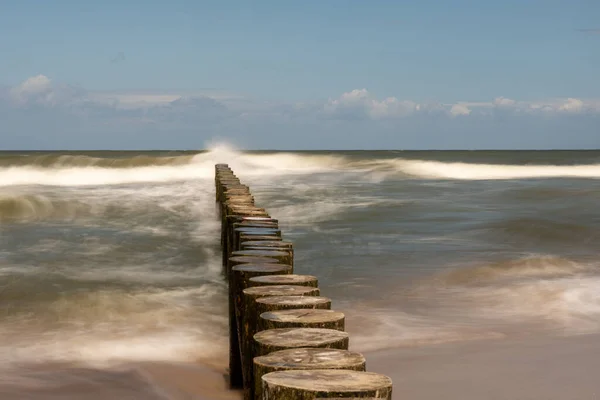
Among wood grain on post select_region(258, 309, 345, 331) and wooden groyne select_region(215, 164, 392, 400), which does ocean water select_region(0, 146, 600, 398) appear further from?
wood grain on post select_region(258, 309, 345, 331)

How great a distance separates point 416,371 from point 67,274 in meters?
5.00

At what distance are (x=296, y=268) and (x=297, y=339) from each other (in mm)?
6544

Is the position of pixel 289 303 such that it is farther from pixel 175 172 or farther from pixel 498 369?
pixel 175 172

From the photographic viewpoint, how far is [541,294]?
24.4ft

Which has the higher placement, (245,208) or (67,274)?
(245,208)

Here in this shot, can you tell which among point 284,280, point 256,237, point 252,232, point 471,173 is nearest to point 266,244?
point 256,237

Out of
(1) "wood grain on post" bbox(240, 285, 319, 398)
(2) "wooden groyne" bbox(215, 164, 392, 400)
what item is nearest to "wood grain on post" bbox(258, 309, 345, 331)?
(2) "wooden groyne" bbox(215, 164, 392, 400)

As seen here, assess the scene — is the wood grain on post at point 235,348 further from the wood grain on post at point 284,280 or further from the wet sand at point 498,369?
the wet sand at point 498,369

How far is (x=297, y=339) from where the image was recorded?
9.31 feet

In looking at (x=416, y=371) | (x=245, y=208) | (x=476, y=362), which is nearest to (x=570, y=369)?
(x=476, y=362)

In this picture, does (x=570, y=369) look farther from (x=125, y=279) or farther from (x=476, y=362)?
(x=125, y=279)

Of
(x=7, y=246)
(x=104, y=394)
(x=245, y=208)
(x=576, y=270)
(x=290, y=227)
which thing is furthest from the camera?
(x=290, y=227)

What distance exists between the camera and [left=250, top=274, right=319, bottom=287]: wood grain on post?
3852 millimetres

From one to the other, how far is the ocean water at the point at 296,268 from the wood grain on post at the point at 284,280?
1158 mm
